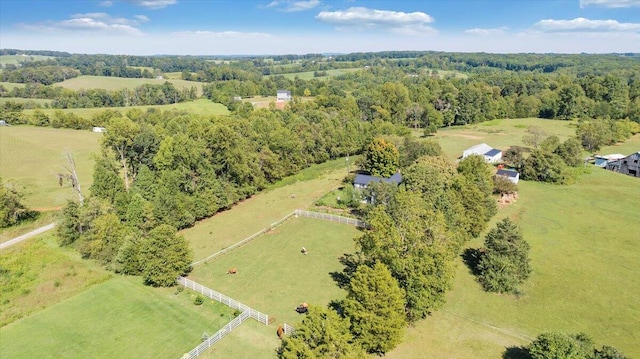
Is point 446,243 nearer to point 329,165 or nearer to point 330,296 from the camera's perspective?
point 330,296

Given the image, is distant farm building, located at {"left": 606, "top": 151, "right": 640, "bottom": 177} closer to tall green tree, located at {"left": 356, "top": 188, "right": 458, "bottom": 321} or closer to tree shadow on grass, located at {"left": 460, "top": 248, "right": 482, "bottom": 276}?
tree shadow on grass, located at {"left": 460, "top": 248, "right": 482, "bottom": 276}

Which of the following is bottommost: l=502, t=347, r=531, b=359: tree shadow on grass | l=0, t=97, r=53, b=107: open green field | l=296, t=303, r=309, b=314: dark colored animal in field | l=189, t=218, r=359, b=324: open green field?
l=189, t=218, r=359, b=324: open green field

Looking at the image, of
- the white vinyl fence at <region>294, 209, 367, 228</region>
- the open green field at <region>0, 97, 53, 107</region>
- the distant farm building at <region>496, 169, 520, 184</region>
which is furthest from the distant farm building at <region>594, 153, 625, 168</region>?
the open green field at <region>0, 97, 53, 107</region>

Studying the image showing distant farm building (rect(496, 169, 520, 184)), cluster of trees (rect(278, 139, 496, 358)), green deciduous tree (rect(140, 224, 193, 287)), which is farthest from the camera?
distant farm building (rect(496, 169, 520, 184))

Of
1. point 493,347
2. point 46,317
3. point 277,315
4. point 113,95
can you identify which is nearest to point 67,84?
point 113,95

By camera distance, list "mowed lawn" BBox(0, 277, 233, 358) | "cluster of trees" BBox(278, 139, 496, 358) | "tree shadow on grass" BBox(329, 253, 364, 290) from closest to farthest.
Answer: "cluster of trees" BBox(278, 139, 496, 358) → "mowed lawn" BBox(0, 277, 233, 358) → "tree shadow on grass" BBox(329, 253, 364, 290)

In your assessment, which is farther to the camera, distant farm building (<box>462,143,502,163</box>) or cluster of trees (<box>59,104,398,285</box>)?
distant farm building (<box>462,143,502,163</box>)

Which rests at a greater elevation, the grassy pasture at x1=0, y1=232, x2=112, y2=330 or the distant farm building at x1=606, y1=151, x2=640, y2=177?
the distant farm building at x1=606, y1=151, x2=640, y2=177
